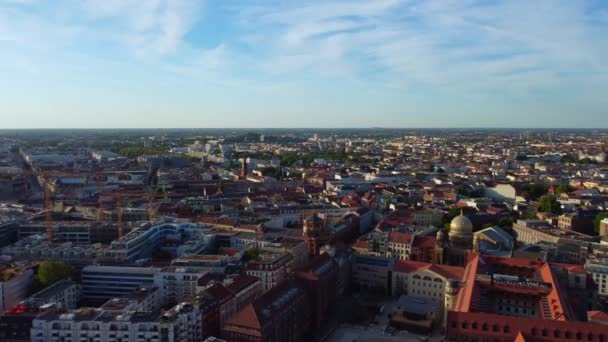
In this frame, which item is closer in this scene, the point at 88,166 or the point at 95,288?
the point at 95,288

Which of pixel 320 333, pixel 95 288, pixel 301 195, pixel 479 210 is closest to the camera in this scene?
pixel 320 333

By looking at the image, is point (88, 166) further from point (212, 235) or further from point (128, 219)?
point (212, 235)

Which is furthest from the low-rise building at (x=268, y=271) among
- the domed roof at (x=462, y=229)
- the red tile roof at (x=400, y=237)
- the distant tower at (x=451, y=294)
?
the domed roof at (x=462, y=229)

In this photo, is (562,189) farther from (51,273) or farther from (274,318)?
(51,273)

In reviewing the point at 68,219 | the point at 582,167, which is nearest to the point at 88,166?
the point at 68,219

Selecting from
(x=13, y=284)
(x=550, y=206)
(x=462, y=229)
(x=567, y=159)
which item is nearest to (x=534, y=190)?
(x=550, y=206)

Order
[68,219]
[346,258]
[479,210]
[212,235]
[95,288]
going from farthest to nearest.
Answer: [479,210], [68,219], [212,235], [346,258], [95,288]

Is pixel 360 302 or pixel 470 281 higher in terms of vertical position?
pixel 470 281
